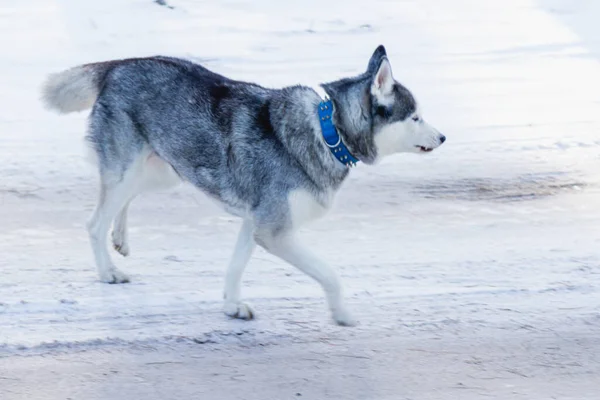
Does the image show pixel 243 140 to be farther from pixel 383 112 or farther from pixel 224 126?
pixel 383 112

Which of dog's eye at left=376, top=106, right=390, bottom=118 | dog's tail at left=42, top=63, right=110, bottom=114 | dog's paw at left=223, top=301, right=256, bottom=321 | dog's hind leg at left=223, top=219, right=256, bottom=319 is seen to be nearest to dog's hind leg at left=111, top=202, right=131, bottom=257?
dog's tail at left=42, top=63, right=110, bottom=114

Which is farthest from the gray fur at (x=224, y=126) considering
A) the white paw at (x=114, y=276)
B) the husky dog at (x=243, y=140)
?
the white paw at (x=114, y=276)

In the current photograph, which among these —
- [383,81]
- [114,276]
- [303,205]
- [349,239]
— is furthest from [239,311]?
[349,239]

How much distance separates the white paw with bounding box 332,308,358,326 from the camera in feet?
16.4

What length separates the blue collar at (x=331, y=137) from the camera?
198 inches

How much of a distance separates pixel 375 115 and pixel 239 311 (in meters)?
1.02

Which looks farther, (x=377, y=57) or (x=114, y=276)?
(x=114, y=276)

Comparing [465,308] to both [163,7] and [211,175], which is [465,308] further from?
[163,7]

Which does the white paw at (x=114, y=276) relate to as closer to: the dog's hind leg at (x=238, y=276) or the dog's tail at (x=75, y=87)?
the dog's hind leg at (x=238, y=276)

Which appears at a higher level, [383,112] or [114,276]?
[383,112]

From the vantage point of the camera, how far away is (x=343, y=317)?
4992mm

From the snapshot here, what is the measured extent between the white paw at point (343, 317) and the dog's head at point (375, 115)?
66cm

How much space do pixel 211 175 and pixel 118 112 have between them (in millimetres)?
553

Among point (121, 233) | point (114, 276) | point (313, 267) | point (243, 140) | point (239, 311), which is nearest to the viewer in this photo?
point (313, 267)
